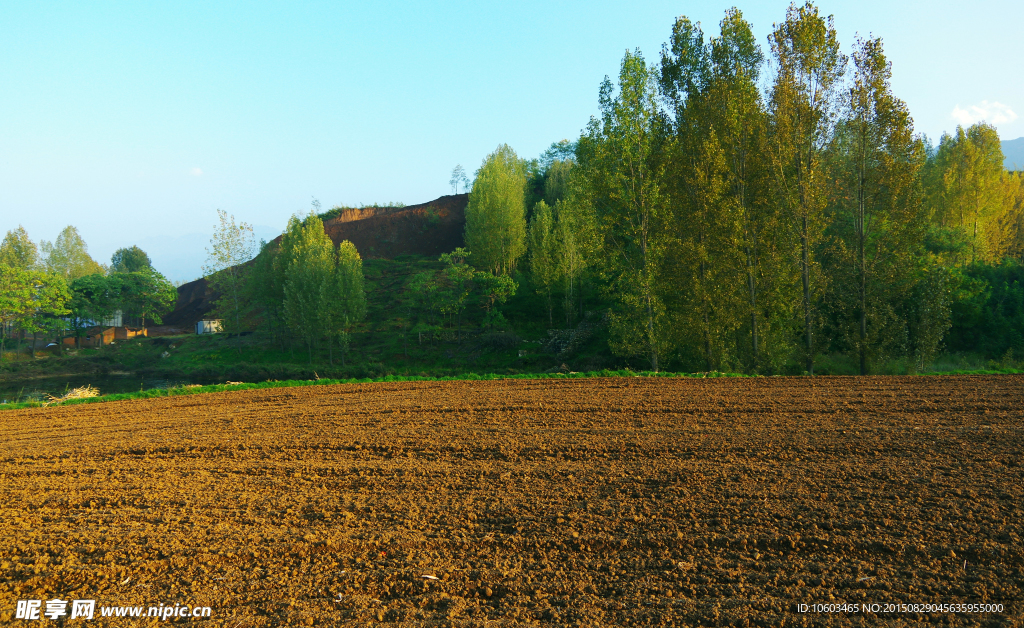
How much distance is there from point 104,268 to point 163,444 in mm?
112776

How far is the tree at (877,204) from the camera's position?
2291 cm

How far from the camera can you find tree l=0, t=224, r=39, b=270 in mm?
65000

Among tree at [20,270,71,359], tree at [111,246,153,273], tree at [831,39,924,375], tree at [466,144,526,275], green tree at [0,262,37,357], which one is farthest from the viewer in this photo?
tree at [111,246,153,273]

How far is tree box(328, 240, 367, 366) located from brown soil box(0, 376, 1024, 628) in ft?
95.6

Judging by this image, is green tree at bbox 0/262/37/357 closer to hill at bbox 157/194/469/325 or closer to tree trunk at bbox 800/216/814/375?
hill at bbox 157/194/469/325

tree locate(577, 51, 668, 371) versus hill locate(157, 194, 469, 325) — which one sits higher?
hill locate(157, 194, 469, 325)

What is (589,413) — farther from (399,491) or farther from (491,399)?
(399,491)

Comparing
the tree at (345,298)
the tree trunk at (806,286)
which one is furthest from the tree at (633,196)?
the tree at (345,298)

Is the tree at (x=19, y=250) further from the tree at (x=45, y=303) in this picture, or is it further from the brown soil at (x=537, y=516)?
the brown soil at (x=537, y=516)

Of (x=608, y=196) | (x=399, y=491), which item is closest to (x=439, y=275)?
(x=608, y=196)

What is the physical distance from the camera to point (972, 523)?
243 inches

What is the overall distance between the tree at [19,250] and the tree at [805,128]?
3307 inches

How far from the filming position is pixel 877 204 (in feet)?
77.6

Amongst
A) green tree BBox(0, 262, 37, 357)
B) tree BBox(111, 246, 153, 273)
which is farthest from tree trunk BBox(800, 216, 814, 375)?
tree BBox(111, 246, 153, 273)
